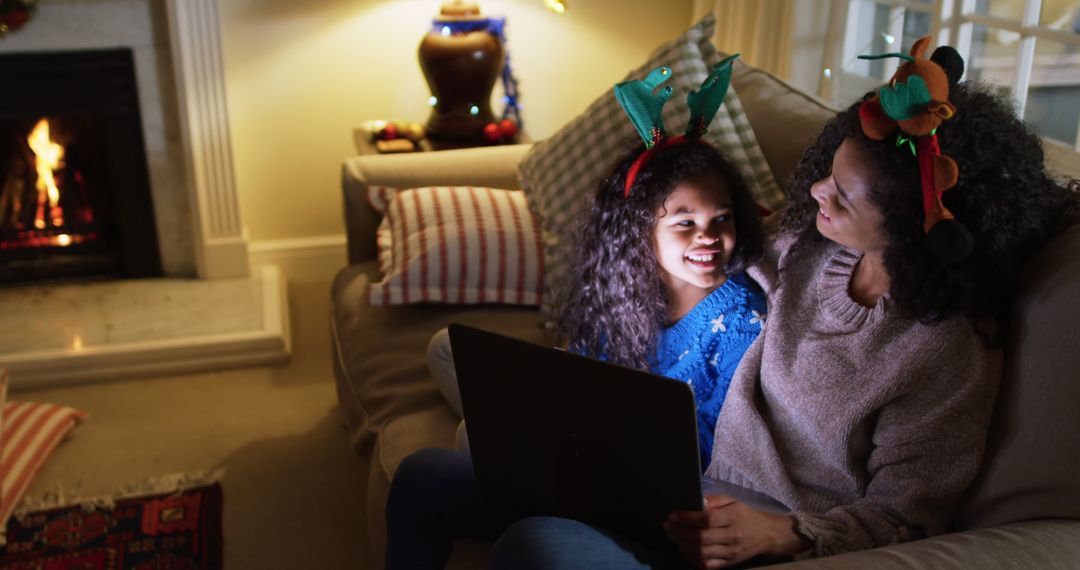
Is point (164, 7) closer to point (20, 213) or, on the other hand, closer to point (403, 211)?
point (20, 213)

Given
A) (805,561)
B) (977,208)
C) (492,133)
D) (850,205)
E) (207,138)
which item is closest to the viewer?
(805,561)

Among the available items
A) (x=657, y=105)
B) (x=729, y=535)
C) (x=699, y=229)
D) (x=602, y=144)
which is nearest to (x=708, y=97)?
(x=657, y=105)

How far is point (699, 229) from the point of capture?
1.47 meters

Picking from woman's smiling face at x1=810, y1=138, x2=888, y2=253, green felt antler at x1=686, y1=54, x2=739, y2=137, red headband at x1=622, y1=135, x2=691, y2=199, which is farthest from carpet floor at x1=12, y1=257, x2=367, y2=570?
woman's smiling face at x1=810, y1=138, x2=888, y2=253

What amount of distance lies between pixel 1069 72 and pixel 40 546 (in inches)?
83.7

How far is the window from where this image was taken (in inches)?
79.8

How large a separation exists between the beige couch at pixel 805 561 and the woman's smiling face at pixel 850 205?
18 cm

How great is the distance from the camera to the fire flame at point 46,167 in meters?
3.03

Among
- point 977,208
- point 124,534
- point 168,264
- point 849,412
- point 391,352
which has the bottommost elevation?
point 124,534

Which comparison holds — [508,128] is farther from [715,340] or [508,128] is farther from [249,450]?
[715,340]

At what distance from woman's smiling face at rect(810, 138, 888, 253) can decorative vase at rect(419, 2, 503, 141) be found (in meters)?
1.68

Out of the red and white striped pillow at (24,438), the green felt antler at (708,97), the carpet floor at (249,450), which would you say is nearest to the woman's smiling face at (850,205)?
the green felt antler at (708,97)

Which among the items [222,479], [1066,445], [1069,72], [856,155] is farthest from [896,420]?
[222,479]

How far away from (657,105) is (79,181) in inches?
86.6
